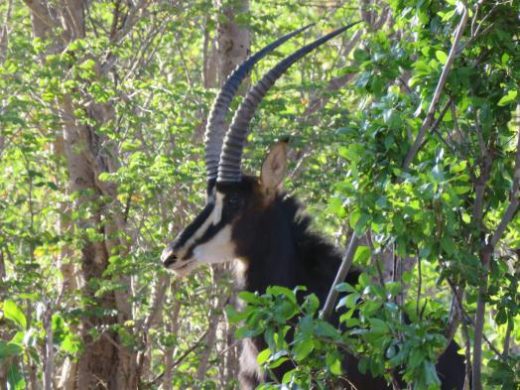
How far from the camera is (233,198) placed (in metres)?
6.27

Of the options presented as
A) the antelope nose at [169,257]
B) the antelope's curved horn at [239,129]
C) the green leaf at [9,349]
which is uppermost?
the antelope's curved horn at [239,129]

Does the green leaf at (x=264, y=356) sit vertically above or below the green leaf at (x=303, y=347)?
below

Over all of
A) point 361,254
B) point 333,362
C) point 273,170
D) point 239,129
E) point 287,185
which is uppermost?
point 239,129

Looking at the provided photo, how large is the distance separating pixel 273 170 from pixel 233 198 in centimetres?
29

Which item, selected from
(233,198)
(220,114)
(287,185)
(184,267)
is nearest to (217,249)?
(184,267)

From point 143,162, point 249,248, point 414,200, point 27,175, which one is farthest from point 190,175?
point 414,200

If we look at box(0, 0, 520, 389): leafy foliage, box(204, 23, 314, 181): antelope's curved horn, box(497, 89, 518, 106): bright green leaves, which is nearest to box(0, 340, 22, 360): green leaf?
box(0, 0, 520, 389): leafy foliage

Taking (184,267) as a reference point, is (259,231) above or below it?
above

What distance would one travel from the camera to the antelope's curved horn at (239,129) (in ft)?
20.5

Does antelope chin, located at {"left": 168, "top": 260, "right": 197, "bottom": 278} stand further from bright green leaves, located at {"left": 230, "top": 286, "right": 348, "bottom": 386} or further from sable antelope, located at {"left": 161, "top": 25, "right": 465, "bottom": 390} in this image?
bright green leaves, located at {"left": 230, "top": 286, "right": 348, "bottom": 386}

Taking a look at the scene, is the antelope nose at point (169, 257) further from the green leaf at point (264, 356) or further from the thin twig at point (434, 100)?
the thin twig at point (434, 100)

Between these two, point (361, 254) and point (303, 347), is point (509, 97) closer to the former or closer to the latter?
point (361, 254)

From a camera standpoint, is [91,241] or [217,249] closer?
[217,249]

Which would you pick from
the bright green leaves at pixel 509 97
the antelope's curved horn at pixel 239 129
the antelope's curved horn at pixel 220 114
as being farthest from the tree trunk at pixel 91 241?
the bright green leaves at pixel 509 97
